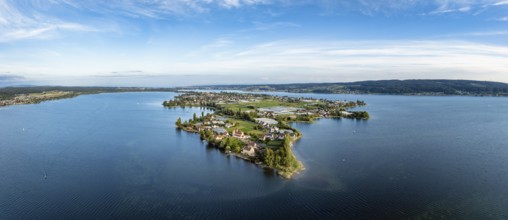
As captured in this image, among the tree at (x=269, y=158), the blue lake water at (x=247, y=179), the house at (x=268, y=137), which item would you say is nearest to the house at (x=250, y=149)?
the blue lake water at (x=247, y=179)

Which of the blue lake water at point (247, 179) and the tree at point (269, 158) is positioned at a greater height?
the tree at point (269, 158)

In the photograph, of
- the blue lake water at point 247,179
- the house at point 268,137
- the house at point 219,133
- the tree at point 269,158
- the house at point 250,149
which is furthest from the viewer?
the house at point 219,133

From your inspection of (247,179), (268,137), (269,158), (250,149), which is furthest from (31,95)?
(247,179)

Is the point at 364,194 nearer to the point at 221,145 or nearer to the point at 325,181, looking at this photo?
the point at 325,181

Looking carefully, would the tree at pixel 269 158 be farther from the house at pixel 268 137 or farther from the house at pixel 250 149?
the house at pixel 268 137

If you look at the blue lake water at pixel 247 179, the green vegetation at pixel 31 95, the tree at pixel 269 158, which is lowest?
the blue lake water at pixel 247 179

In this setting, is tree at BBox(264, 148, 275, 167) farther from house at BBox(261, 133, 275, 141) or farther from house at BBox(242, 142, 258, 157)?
house at BBox(261, 133, 275, 141)

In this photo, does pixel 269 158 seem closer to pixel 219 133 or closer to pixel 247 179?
pixel 247 179

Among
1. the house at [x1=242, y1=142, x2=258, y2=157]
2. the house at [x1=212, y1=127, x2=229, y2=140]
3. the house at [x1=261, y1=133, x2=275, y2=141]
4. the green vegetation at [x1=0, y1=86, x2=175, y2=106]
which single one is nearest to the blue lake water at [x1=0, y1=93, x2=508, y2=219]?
the house at [x1=242, y1=142, x2=258, y2=157]
